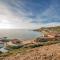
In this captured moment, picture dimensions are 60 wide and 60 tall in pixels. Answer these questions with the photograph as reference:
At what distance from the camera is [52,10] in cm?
431

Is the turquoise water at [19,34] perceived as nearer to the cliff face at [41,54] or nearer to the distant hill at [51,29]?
the distant hill at [51,29]

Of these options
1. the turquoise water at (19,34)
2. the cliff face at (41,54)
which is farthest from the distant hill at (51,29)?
the cliff face at (41,54)

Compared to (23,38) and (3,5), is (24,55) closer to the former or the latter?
(23,38)

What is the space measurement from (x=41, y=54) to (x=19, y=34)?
29.7 inches

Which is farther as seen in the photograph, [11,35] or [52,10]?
[52,10]

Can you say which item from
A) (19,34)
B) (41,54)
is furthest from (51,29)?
(19,34)

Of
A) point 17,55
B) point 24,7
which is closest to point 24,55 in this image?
point 17,55

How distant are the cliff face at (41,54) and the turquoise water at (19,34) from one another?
1.16 ft

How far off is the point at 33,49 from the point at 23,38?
0.38 m

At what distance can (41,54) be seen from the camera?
13.4 feet

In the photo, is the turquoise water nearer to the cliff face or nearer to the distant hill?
the distant hill

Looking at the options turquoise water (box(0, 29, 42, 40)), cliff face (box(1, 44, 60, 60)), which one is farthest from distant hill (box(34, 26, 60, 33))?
cliff face (box(1, 44, 60, 60))

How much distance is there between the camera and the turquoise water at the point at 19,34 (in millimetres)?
4004

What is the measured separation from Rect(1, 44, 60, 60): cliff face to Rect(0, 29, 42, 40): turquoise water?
353mm
